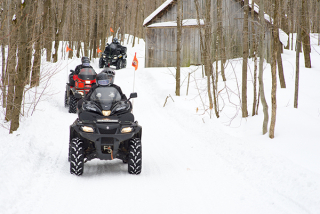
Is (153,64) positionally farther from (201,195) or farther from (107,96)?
(201,195)

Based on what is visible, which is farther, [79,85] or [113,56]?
[113,56]


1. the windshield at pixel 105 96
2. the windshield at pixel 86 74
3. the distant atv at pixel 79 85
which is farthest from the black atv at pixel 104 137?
the windshield at pixel 86 74

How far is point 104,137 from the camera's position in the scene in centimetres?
637

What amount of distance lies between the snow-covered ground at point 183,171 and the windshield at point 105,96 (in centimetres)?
148

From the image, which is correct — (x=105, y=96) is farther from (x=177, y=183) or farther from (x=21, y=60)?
(x=21, y=60)

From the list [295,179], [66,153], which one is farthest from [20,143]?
[295,179]

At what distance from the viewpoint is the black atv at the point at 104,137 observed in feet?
20.8

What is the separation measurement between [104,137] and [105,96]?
1175 millimetres

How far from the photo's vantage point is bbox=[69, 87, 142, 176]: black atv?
634 centimetres

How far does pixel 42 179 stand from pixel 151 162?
262cm

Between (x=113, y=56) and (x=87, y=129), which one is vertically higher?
(x=113, y=56)

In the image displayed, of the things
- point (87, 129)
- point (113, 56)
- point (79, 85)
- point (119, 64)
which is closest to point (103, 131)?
point (87, 129)

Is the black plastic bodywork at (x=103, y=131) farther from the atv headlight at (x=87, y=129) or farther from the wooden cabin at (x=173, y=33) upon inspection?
the wooden cabin at (x=173, y=33)

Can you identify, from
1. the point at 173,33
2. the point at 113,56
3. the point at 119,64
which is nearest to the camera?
the point at 173,33
